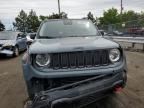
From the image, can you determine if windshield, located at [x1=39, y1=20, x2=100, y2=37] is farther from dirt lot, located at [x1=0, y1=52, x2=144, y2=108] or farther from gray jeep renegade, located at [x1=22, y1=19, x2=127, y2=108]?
dirt lot, located at [x1=0, y1=52, x2=144, y2=108]

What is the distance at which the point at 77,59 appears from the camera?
15.2 ft

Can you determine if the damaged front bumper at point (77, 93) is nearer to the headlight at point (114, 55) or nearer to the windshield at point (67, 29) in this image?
the headlight at point (114, 55)

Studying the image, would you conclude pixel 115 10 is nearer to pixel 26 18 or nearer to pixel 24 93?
pixel 26 18

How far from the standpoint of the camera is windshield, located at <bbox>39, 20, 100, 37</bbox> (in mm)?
6309

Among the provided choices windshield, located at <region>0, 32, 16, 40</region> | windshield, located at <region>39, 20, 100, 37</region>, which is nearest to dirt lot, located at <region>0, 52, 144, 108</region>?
windshield, located at <region>39, 20, 100, 37</region>

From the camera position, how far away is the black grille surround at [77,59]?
15.0 ft

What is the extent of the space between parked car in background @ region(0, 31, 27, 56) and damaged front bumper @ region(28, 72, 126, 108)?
1030 cm

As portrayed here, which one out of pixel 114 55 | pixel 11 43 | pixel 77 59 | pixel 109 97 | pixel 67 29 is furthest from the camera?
pixel 11 43

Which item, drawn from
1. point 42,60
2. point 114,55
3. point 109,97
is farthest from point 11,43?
point 114,55

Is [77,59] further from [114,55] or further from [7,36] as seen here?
[7,36]

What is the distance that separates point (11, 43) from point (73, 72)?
10728mm

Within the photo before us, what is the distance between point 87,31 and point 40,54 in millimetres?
2145

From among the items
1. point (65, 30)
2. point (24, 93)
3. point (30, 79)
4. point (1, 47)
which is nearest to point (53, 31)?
point (65, 30)

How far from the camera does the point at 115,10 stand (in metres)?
84.4
